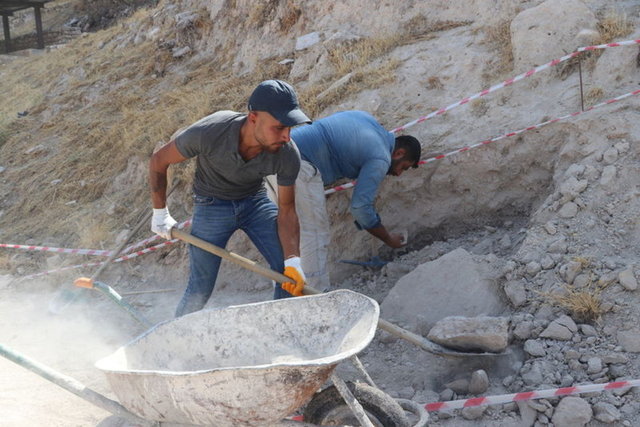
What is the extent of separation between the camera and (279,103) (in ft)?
11.3

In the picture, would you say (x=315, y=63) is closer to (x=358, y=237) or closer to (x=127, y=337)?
(x=358, y=237)

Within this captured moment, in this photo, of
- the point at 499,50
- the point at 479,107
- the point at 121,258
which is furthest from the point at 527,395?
the point at 121,258

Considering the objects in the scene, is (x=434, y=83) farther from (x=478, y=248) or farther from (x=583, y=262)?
(x=583, y=262)

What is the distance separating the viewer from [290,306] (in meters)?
3.33

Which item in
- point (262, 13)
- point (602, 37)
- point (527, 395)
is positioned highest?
point (602, 37)

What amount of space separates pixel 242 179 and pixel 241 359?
1.18 meters

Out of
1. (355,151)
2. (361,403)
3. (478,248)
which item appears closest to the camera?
(361,403)

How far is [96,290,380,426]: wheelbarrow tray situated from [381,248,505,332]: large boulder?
1315 mm

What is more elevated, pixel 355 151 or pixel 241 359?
pixel 355 151

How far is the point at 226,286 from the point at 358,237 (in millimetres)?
1424

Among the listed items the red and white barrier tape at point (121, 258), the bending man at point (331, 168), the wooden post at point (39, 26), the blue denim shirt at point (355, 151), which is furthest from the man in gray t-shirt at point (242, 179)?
the wooden post at point (39, 26)

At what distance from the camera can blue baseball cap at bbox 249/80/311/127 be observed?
3455mm

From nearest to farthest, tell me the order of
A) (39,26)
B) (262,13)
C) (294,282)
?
(294,282), (262,13), (39,26)

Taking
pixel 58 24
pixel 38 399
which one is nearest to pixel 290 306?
pixel 38 399
